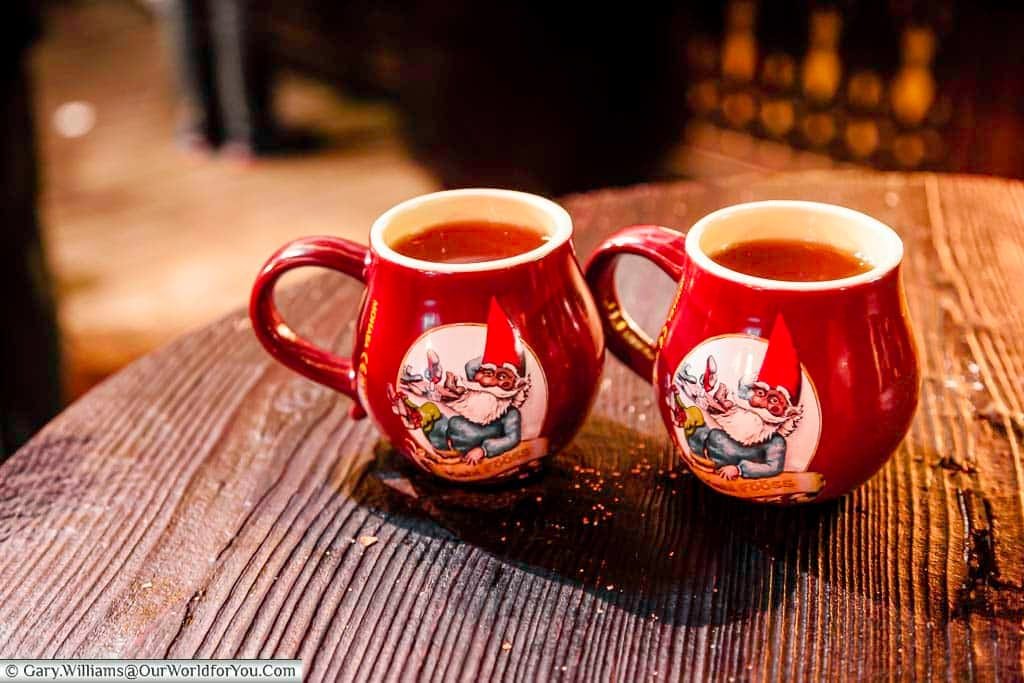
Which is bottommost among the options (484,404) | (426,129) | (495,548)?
(426,129)

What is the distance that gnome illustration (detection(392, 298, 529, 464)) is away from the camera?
0.76 meters

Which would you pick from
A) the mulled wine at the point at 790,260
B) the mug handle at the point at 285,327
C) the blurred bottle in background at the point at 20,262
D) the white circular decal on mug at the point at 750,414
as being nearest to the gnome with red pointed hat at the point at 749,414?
the white circular decal on mug at the point at 750,414

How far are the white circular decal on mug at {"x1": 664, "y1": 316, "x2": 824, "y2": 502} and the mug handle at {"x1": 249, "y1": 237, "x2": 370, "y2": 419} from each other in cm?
27

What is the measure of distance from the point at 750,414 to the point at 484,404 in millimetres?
197

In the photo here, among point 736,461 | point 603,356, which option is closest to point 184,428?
point 603,356

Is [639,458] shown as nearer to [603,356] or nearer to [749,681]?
[603,356]

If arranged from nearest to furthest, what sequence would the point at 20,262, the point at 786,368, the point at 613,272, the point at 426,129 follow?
the point at 786,368 < the point at 613,272 < the point at 20,262 < the point at 426,129

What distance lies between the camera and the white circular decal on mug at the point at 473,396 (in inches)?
29.9

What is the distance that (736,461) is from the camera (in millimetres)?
763

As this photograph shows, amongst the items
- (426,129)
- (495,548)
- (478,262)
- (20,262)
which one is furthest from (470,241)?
(426,129)

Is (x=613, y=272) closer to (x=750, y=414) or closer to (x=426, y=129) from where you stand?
(x=750, y=414)

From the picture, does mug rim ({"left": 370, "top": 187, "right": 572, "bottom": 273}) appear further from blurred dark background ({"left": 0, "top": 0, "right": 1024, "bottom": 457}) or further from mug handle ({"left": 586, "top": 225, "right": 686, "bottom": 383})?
blurred dark background ({"left": 0, "top": 0, "right": 1024, "bottom": 457})

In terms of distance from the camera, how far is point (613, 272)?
2.85 ft

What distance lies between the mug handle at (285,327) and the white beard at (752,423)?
313mm
